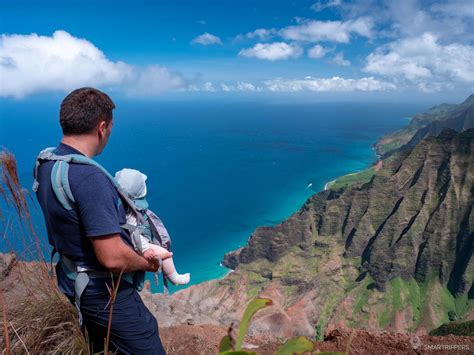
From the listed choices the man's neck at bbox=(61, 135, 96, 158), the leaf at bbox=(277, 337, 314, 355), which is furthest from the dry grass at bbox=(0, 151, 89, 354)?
the leaf at bbox=(277, 337, 314, 355)

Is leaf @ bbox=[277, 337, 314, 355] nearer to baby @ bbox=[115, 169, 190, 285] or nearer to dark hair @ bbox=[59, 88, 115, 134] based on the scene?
baby @ bbox=[115, 169, 190, 285]

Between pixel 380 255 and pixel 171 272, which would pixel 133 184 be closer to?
pixel 171 272

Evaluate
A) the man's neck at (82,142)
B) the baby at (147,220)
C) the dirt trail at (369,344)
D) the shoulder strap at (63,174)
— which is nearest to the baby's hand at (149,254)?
the baby at (147,220)

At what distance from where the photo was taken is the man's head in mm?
2219

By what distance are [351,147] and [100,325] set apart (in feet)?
648

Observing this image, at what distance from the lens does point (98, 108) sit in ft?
7.41

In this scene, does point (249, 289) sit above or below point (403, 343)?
below

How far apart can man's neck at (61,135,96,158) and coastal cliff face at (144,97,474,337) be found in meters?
54.7

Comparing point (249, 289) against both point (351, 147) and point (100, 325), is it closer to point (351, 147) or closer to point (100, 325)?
point (100, 325)

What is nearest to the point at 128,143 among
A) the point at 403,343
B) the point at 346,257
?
the point at 346,257

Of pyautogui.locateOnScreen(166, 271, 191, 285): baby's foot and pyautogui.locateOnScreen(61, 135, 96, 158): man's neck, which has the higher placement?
pyautogui.locateOnScreen(61, 135, 96, 158): man's neck

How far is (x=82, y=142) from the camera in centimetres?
230

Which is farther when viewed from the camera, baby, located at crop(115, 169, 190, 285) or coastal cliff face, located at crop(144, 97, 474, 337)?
coastal cliff face, located at crop(144, 97, 474, 337)

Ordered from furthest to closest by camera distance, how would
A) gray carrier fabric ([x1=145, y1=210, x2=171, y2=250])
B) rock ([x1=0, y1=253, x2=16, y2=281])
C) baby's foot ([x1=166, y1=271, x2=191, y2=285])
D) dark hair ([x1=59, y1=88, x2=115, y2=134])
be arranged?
rock ([x1=0, y1=253, x2=16, y2=281]) → baby's foot ([x1=166, y1=271, x2=191, y2=285]) → gray carrier fabric ([x1=145, y1=210, x2=171, y2=250]) → dark hair ([x1=59, y1=88, x2=115, y2=134])
